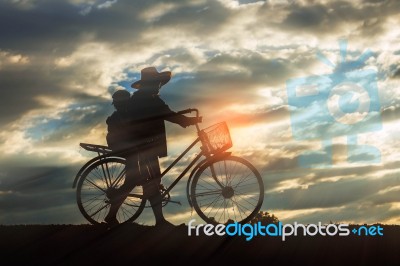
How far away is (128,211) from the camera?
12.1 m

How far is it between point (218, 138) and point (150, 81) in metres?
1.67

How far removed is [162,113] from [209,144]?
1.07 metres

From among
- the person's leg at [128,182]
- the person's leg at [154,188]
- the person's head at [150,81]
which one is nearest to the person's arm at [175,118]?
the person's head at [150,81]

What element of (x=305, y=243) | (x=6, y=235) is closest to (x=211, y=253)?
(x=305, y=243)

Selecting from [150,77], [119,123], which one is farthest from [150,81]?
[119,123]

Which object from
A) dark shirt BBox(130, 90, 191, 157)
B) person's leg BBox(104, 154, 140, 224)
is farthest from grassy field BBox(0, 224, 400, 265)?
dark shirt BBox(130, 90, 191, 157)

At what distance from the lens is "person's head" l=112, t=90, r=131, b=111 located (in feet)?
38.5

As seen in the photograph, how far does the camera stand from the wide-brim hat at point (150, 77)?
11.7 m

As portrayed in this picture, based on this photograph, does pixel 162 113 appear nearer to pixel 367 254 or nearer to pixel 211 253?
pixel 211 253

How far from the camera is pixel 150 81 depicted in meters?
11.7

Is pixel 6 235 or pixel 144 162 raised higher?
pixel 144 162

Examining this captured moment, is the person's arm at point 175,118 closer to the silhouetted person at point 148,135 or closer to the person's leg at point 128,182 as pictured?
the silhouetted person at point 148,135

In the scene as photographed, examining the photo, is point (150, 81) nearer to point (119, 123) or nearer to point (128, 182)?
point (119, 123)

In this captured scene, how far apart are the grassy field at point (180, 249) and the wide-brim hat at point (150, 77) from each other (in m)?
2.72
